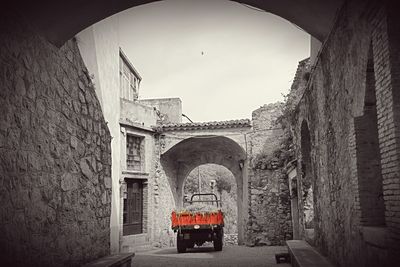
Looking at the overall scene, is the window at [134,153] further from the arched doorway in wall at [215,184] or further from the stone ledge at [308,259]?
the arched doorway in wall at [215,184]

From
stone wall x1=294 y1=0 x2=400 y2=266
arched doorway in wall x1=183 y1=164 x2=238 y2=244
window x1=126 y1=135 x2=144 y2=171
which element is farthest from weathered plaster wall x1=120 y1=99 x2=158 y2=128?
arched doorway in wall x1=183 y1=164 x2=238 y2=244

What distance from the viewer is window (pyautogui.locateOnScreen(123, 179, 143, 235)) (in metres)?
13.8

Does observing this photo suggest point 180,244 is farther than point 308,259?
Yes

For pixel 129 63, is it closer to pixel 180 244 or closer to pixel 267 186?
pixel 267 186

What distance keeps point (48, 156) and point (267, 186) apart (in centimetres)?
1077

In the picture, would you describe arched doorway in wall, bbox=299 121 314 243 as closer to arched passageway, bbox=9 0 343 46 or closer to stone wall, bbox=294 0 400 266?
stone wall, bbox=294 0 400 266

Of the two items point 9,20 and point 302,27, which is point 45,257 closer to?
point 9,20

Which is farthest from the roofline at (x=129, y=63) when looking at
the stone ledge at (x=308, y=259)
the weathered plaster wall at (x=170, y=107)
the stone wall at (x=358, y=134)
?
the stone ledge at (x=308, y=259)

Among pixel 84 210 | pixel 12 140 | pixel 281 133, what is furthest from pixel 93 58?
pixel 281 133

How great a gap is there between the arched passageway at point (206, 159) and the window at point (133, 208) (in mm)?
1731

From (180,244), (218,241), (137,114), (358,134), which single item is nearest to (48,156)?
(358,134)

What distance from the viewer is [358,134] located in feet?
14.5

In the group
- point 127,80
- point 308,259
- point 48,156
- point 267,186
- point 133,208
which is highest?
point 127,80

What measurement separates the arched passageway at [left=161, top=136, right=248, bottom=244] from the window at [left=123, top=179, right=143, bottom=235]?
1.73m
